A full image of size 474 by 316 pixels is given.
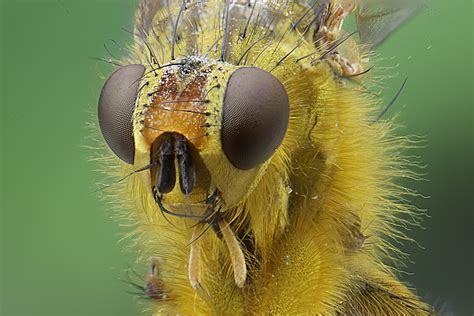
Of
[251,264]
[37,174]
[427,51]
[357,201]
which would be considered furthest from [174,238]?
[37,174]

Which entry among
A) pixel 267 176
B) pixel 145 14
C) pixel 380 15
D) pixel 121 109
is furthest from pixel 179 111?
pixel 380 15

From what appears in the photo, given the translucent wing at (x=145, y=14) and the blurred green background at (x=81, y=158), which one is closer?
the translucent wing at (x=145, y=14)

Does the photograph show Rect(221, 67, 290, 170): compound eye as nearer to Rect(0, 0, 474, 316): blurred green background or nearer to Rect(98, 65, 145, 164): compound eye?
Rect(98, 65, 145, 164): compound eye

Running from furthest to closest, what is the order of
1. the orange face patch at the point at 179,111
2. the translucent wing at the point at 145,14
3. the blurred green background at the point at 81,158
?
1. the blurred green background at the point at 81,158
2. the translucent wing at the point at 145,14
3. the orange face patch at the point at 179,111

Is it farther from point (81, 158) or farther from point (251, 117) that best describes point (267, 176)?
point (81, 158)

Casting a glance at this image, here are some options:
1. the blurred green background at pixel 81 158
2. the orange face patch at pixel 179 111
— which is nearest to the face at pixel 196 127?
the orange face patch at pixel 179 111

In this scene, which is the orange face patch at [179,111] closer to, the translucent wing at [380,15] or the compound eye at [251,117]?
the compound eye at [251,117]
